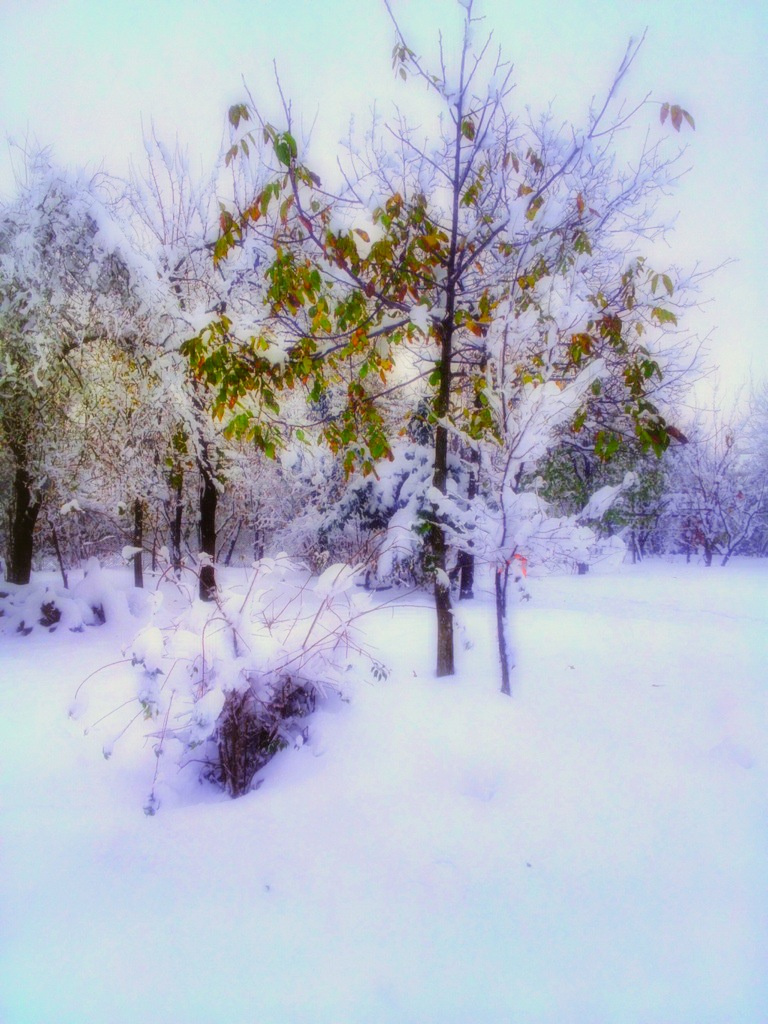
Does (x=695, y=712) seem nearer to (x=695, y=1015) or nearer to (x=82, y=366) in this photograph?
(x=695, y=1015)

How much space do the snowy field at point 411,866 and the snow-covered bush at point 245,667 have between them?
5.8 inches

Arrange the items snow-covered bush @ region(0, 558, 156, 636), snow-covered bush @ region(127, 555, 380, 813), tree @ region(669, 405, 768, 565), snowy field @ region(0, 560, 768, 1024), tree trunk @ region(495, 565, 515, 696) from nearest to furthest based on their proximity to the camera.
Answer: snowy field @ region(0, 560, 768, 1024)
snow-covered bush @ region(127, 555, 380, 813)
tree trunk @ region(495, 565, 515, 696)
snow-covered bush @ region(0, 558, 156, 636)
tree @ region(669, 405, 768, 565)

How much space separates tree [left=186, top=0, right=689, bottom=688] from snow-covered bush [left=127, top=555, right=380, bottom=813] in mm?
886

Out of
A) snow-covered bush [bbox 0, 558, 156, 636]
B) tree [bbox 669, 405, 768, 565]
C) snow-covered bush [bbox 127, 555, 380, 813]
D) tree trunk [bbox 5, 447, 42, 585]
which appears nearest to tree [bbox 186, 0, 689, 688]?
snow-covered bush [bbox 127, 555, 380, 813]

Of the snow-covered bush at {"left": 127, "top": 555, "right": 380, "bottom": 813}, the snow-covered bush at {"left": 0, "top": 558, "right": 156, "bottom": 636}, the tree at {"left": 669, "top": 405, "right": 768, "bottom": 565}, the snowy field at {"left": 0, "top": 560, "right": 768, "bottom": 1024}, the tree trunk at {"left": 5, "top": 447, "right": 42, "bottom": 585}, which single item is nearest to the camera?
the snowy field at {"left": 0, "top": 560, "right": 768, "bottom": 1024}

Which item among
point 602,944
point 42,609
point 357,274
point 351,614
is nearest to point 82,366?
point 42,609

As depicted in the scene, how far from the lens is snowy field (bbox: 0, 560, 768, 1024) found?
1.62 m

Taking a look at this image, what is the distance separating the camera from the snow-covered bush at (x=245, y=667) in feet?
8.61

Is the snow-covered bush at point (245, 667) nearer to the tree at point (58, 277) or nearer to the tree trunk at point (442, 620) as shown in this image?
the tree trunk at point (442, 620)

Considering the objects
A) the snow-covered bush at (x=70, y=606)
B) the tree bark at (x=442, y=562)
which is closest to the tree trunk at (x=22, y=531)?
the snow-covered bush at (x=70, y=606)

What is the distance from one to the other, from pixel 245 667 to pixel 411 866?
120 cm

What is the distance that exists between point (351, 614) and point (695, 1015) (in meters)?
2.08

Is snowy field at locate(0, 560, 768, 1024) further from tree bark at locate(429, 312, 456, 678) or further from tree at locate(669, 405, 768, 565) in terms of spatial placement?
tree at locate(669, 405, 768, 565)

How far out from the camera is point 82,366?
298 inches
